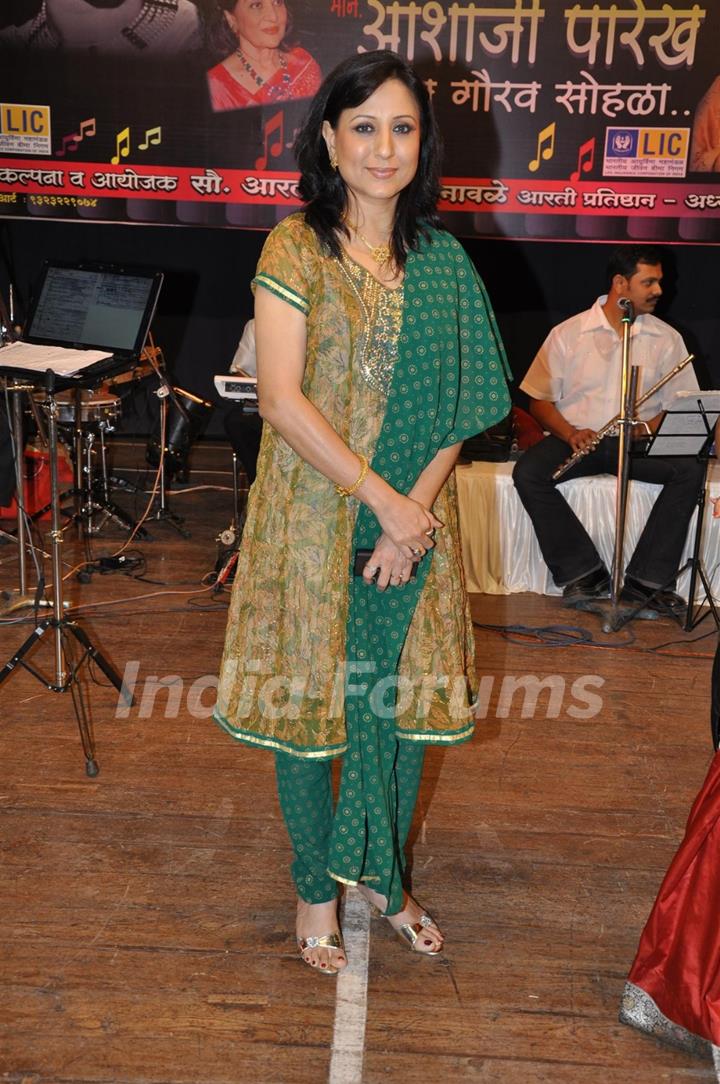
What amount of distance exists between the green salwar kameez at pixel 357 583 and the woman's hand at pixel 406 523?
3.4 inches

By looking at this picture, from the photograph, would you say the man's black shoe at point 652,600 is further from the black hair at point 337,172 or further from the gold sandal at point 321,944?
the black hair at point 337,172

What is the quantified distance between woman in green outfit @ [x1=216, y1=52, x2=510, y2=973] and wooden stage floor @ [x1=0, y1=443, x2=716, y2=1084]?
0.17m

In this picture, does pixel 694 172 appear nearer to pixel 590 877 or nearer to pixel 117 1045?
pixel 590 877

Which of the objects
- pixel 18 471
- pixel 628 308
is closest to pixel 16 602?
pixel 18 471

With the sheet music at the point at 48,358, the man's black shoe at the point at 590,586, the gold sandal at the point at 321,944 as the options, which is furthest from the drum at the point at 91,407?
the gold sandal at the point at 321,944

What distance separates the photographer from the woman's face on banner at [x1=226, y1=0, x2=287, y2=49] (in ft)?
20.3

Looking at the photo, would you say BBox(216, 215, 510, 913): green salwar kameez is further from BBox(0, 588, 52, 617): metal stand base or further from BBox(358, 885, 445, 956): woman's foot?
BBox(0, 588, 52, 617): metal stand base

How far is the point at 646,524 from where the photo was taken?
493 centimetres

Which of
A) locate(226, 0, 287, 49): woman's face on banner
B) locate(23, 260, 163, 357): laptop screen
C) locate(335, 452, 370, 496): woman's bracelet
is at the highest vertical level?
locate(226, 0, 287, 49): woman's face on banner

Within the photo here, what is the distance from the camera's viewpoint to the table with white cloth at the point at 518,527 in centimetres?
499

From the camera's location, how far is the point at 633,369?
4.64 m

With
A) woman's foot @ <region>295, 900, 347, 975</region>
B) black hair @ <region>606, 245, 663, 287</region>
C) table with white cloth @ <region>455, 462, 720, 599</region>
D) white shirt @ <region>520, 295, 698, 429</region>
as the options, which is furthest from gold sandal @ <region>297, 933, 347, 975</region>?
black hair @ <region>606, 245, 663, 287</region>

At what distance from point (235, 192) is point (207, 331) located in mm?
1124

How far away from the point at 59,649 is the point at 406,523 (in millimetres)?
1760
